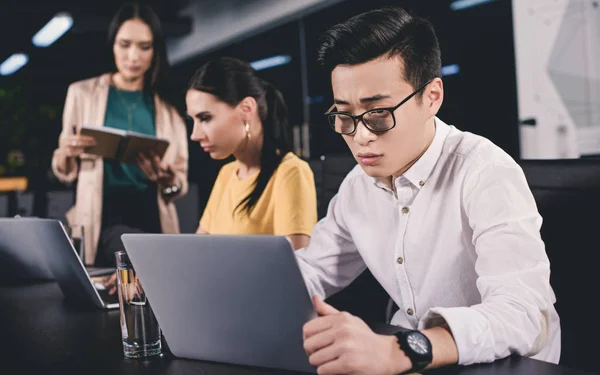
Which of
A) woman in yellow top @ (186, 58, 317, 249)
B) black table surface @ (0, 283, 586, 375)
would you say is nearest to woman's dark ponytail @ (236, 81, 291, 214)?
woman in yellow top @ (186, 58, 317, 249)

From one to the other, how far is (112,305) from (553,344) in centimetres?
86

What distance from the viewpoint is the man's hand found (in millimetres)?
767

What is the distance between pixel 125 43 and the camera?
2566mm

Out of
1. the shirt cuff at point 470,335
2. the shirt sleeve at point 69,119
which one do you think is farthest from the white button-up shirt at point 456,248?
the shirt sleeve at point 69,119

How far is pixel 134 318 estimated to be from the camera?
992 millimetres

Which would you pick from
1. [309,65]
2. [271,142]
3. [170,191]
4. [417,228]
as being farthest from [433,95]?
[309,65]

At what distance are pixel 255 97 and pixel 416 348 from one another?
1.25m

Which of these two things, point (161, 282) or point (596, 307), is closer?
point (161, 282)

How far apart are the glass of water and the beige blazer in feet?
5.15

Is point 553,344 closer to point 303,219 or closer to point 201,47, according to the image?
point 303,219

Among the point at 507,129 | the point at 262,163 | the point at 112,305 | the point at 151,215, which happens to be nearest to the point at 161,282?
the point at 112,305

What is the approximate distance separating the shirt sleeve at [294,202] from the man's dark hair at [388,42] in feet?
2.01

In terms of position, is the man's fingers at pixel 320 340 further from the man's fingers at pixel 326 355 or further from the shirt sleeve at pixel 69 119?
→ the shirt sleeve at pixel 69 119

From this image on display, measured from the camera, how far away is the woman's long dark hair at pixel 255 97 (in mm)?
1837
